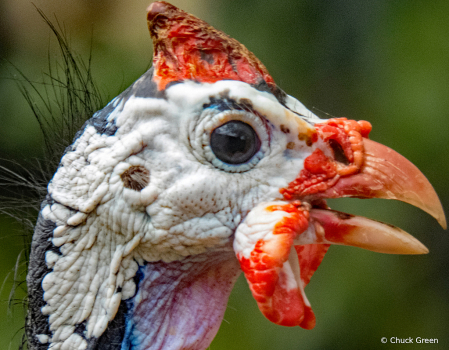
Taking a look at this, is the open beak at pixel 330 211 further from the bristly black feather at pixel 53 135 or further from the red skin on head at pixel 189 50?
the bristly black feather at pixel 53 135

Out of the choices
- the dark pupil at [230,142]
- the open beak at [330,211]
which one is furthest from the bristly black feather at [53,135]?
the open beak at [330,211]

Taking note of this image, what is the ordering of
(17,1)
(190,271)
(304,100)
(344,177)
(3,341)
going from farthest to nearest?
(17,1)
(304,100)
(3,341)
(190,271)
(344,177)

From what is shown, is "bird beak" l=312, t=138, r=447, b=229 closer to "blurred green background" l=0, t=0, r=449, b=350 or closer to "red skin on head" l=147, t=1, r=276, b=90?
"red skin on head" l=147, t=1, r=276, b=90

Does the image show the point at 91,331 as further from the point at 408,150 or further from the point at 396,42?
the point at 396,42

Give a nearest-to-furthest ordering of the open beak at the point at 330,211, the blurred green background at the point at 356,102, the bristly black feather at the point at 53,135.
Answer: the open beak at the point at 330,211
the bristly black feather at the point at 53,135
the blurred green background at the point at 356,102

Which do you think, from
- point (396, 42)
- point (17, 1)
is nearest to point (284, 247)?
point (396, 42)

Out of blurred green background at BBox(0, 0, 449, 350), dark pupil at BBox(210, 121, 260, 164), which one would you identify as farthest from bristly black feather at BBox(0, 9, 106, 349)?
blurred green background at BBox(0, 0, 449, 350)
